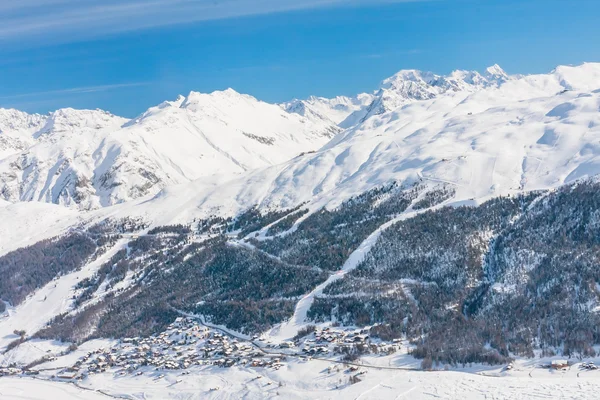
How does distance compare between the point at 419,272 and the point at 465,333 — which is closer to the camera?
the point at 465,333

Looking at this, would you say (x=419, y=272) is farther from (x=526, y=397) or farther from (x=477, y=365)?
(x=526, y=397)

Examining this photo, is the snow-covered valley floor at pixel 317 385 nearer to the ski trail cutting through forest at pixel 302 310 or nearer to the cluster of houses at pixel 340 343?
the cluster of houses at pixel 340 343

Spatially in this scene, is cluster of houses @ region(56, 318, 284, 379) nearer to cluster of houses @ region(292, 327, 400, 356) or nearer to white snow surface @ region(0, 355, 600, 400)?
white snow surface @ region(0, 355, 600, 400)

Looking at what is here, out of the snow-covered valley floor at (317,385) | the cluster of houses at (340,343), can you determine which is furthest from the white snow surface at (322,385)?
the cluster of houses at (340,343)

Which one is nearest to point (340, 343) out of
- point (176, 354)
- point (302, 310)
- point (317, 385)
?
point (317, 385)

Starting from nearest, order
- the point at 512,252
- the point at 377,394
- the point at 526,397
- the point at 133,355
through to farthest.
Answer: the point at 526,397 → the point at 377,394 → the point at 133,355 → the point at 512,252

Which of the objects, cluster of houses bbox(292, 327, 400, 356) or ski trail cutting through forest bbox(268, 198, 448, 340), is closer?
cluster of houses bbox(292, 327, 400, 356)

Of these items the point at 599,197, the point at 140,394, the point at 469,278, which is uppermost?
the point at 599,197

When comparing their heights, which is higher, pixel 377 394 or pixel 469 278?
pixel 469 278

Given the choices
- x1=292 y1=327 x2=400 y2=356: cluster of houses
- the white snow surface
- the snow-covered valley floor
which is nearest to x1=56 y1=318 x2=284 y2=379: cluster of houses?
the white snow surface

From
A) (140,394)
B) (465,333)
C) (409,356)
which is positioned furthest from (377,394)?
(140,394)

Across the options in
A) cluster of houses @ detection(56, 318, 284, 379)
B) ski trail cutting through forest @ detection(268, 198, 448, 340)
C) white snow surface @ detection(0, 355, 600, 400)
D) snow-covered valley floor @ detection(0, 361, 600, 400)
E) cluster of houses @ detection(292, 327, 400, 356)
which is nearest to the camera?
snow-covered valley floor @ detection(0, 361, 600, 400)
